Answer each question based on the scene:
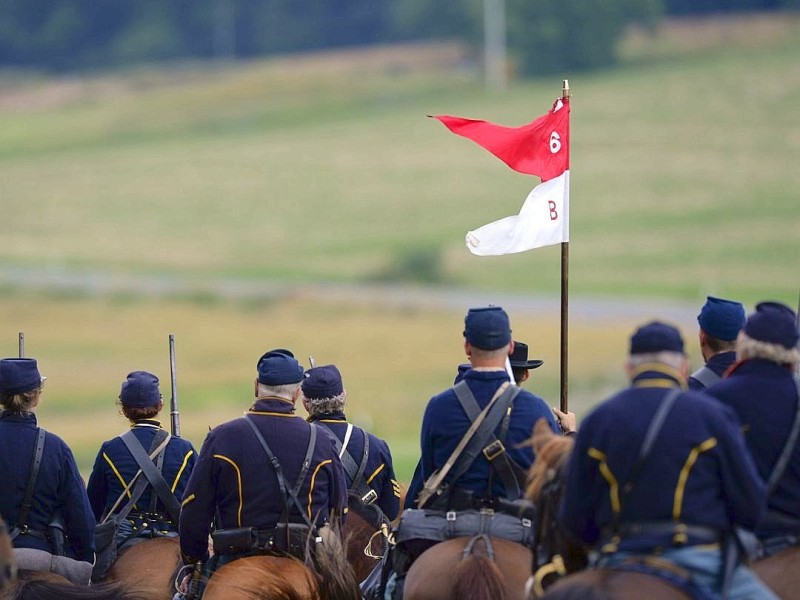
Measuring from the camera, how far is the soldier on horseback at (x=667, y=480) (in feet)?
20.3

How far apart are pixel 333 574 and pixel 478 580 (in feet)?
3.54

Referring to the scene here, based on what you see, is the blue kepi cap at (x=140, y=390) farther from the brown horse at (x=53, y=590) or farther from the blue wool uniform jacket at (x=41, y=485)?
the brown horse at (x=53, y=590)

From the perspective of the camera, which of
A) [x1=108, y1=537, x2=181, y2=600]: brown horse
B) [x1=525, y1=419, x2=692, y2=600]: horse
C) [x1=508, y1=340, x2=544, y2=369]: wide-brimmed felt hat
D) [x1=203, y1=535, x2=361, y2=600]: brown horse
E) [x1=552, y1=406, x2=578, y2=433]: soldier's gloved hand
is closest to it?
[x1=525, y1=419, x2=692, y2=600]: horse

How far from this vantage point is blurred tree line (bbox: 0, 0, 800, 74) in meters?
99.6

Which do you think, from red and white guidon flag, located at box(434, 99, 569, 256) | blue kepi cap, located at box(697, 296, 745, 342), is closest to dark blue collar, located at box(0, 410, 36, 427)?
red and white guidon flag, located at box(434, 99, 569, 256)

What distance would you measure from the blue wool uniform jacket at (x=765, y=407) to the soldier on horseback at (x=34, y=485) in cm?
407

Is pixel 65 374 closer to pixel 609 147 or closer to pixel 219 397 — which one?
pixel 219 397

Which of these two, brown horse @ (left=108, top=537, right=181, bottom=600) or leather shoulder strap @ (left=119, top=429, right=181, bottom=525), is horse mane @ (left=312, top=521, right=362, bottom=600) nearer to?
brown horse @ (left=108, top=537, right=181, bottom=600)

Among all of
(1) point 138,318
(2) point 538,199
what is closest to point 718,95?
(1) point 138,318

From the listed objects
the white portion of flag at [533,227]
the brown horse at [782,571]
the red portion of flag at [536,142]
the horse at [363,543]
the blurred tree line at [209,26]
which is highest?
the blurred tree line at [209,26]

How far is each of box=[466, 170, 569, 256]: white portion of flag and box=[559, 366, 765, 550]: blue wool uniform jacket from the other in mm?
3922

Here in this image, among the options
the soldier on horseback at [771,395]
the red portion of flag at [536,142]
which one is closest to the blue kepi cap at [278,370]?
the soldier on horseback at [771,395]

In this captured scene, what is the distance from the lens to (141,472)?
31.6 feet

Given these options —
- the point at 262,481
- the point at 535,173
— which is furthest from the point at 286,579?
the point at 535,173
